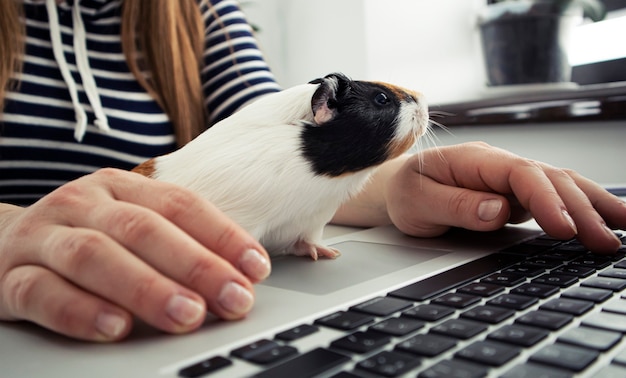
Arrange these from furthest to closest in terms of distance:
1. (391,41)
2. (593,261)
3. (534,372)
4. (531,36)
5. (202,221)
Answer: (391,41)
(531,36)
(593,261)
(202,221)
(534,372)

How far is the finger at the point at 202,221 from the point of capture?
33cm

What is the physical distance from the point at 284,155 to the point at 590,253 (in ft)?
0.93

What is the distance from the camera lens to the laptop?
0.25 m

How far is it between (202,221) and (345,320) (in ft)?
0.35

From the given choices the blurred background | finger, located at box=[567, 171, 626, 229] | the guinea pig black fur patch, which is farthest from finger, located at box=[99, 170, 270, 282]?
the blurred background

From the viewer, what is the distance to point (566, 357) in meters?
0.25

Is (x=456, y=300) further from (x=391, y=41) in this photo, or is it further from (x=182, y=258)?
(x=391, y=41)

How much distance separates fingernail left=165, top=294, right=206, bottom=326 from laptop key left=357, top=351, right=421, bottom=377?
3.8 inches

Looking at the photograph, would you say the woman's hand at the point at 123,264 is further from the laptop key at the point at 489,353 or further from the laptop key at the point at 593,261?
the laptop key at the point at 593,261

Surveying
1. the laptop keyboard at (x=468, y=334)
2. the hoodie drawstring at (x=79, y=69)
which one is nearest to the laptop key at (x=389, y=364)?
the laptop keyboard at (x=468, y=334)

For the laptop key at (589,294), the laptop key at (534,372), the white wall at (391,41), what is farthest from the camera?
the white wall at (391,41)

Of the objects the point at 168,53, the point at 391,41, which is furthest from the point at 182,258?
the point at 391,41

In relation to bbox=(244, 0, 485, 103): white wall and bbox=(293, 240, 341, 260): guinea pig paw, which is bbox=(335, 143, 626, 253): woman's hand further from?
bbox=(244, 0, 485, 103): white wall

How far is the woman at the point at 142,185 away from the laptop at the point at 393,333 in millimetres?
17
